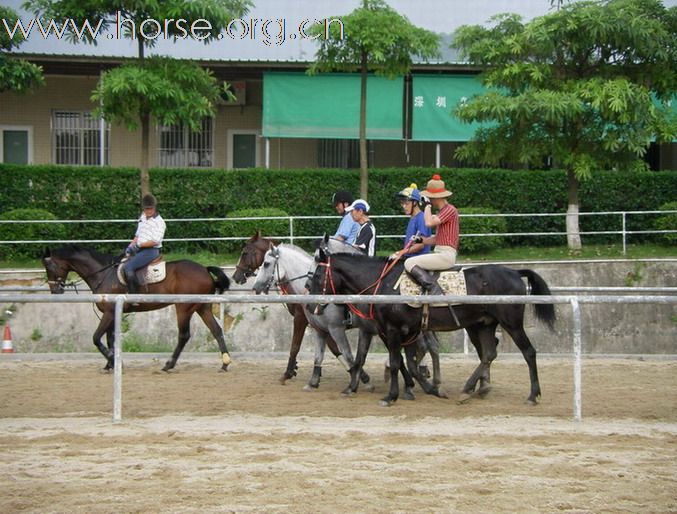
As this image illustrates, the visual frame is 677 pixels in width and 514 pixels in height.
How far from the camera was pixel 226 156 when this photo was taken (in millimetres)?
28906

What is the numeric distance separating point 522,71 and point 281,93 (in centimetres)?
687

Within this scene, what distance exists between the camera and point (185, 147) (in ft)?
94.0

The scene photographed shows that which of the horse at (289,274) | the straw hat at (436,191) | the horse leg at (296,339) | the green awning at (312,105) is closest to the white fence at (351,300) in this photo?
the straw hat at (436,191)

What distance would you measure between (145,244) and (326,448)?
6493mm

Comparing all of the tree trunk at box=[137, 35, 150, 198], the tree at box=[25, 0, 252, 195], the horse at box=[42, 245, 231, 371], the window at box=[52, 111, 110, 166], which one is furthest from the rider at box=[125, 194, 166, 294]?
the window at box=[52, 111, 110, 166]

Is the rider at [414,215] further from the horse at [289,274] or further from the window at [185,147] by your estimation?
the window at [185,147]

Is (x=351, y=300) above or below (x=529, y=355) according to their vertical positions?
above

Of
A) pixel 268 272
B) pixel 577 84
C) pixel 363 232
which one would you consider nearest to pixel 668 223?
pixel 577 84

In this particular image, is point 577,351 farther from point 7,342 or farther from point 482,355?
point 7,342

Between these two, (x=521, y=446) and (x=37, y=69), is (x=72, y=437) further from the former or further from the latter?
Answer: (x=37, y=69)

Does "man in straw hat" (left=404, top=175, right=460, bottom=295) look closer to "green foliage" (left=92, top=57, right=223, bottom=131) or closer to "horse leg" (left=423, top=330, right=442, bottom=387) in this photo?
"horse leg" (left=423, top=330, right=442, bottom=387)

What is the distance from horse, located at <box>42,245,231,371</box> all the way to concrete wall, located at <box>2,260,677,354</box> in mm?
3373

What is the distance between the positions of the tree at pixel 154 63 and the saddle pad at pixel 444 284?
11382 mm

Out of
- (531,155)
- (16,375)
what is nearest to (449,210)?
(16,375)
